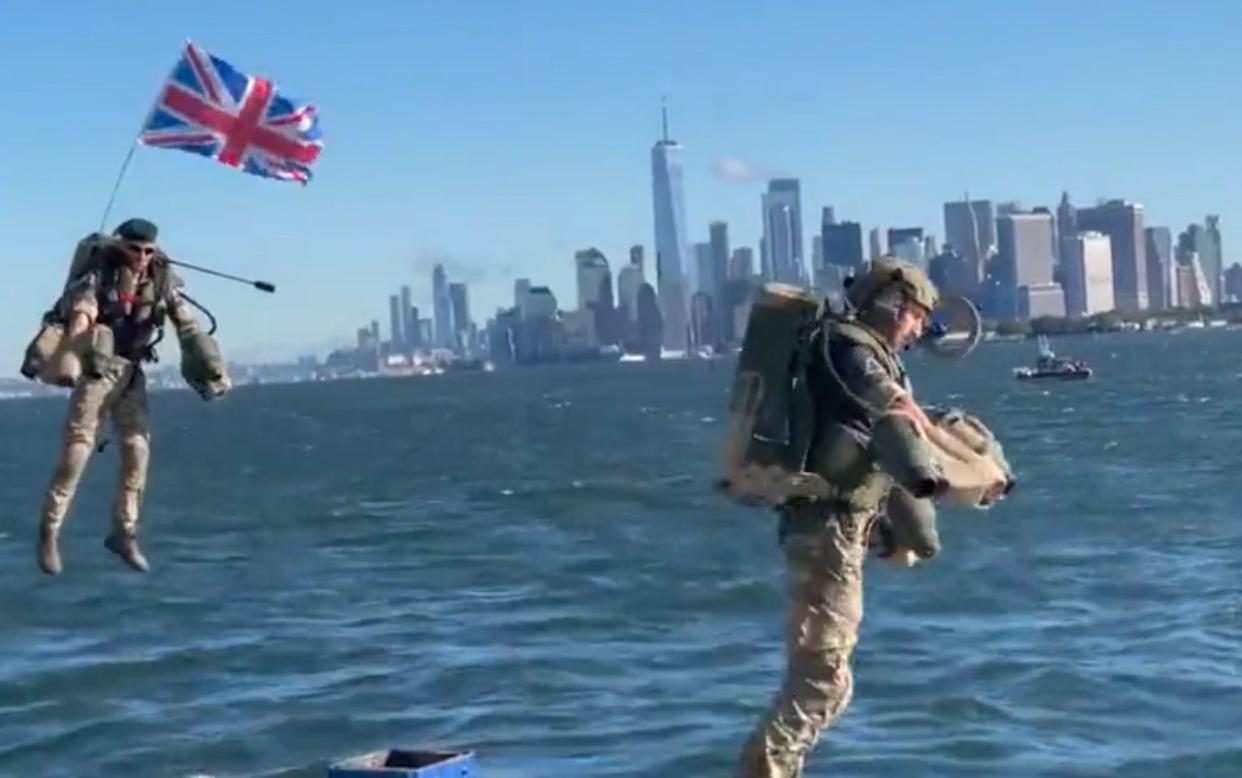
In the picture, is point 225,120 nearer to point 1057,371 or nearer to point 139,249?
point 139,249

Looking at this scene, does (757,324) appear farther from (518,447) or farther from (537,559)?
(518,447)

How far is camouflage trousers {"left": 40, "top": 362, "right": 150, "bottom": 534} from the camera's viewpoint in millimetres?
12078

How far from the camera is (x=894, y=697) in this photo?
2620 cm

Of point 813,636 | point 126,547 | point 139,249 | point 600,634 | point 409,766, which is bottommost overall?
point 600,634

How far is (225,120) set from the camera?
12789 mm

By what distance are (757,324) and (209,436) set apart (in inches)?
5157

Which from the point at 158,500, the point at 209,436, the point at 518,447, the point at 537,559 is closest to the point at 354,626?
the point at 537,559

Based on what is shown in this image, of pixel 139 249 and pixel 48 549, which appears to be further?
pixel 48 549

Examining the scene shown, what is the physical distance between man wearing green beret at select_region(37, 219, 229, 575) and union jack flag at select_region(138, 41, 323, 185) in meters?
1.20

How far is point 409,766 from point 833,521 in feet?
11.8

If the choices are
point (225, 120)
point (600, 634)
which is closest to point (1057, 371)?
point (600, 634)

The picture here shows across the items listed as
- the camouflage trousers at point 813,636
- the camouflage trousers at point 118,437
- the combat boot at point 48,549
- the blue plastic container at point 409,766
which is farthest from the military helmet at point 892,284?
the combat boot at point 48,549

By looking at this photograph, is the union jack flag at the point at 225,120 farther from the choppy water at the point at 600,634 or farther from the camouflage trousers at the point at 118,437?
the choppy water at the point at 600,634

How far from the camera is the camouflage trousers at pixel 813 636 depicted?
980 cm
